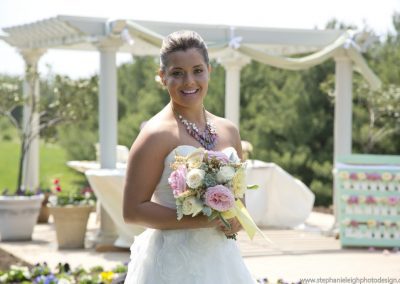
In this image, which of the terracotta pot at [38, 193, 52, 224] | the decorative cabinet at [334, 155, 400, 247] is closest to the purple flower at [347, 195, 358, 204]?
the decorative cabinet at [334, 155, 400, 247]

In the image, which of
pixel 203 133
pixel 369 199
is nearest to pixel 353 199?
pixel 369 199

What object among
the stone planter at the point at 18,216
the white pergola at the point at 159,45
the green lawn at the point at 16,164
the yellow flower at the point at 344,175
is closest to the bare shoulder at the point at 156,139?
the white pergola at the point at 159,45

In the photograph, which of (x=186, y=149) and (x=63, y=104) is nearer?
(x=186, y=149)

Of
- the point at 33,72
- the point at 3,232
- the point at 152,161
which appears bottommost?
the point at 3,232

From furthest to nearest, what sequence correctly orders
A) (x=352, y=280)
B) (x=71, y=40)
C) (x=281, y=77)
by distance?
(x=281, y=77) < (x=71, y=40) < (x=352, y=280)

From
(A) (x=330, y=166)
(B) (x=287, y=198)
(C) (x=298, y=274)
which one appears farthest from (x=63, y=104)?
(A) (x=330, y=166)

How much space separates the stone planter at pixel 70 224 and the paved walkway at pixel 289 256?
14cm

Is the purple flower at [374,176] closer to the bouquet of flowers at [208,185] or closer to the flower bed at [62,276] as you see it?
the flower bed at [62,276]

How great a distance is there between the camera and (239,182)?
2771mm

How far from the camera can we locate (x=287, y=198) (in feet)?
36.0

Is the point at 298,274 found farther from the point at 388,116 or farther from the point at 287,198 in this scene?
the point at 388,116

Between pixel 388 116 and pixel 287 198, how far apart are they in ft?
15.5

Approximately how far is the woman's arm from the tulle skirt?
0.36 feet

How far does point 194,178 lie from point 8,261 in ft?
17.7
